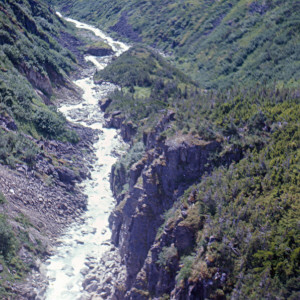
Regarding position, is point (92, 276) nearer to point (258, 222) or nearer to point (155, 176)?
point (155, 176)

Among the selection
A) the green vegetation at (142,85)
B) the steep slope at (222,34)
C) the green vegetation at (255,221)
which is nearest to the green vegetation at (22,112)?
the green vegetation at (142,85)

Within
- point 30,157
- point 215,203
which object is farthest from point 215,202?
point 30,157

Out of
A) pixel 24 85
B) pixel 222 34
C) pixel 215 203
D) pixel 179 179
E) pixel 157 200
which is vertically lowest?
pixel 215 203

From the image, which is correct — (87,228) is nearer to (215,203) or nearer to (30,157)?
(30,157)

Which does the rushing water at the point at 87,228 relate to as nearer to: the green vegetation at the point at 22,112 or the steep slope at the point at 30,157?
the steep slope at the point at 30,157

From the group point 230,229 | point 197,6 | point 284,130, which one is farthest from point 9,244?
point 197,6

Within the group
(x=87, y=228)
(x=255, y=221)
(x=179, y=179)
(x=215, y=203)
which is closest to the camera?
(x=255, y=221)
